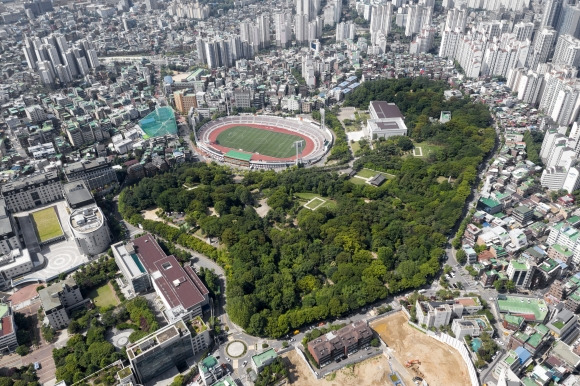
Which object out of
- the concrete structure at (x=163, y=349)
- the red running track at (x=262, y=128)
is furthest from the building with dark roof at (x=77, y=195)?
the concrete structure at (x=163, y=349)

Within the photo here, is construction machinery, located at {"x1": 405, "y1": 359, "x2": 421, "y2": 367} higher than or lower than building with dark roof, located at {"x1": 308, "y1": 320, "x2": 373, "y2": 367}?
lower

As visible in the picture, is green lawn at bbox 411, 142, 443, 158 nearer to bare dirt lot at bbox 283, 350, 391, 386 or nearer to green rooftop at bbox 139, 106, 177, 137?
bare dirt lot at bbox 283, 350, 391, 386

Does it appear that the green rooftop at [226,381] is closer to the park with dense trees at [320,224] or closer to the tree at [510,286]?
the park with dense trees at [320,224]

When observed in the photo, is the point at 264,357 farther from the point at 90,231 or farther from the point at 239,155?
the point at 239,155

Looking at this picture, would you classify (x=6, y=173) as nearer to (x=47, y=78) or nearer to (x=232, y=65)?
(x=47, y=78)

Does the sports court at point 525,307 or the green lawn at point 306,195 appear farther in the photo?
the green lawn at point 306,195

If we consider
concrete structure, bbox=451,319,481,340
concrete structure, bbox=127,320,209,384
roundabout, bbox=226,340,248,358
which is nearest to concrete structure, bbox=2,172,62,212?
concrete structure, bbox=127,320,209,384

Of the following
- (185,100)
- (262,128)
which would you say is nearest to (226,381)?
(262,128)
